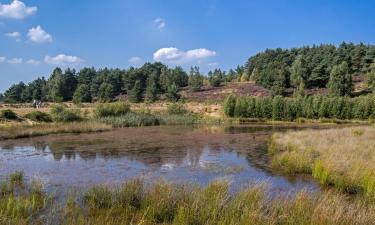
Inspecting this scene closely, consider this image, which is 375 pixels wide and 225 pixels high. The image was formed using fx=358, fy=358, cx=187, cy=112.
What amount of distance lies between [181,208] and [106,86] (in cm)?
8859

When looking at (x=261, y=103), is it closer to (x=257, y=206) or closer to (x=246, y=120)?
(x=246, y=120)

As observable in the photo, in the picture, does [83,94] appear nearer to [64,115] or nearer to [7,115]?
[64,115]

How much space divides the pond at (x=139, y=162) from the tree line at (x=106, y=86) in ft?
188

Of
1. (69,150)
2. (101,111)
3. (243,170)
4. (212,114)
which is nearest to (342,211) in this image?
(243,170)

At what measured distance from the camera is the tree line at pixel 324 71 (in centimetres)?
7456

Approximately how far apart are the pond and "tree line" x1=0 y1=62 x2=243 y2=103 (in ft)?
188

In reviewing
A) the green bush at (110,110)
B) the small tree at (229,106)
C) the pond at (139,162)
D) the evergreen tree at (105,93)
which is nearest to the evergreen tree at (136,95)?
the evergreen tree at (105,93)

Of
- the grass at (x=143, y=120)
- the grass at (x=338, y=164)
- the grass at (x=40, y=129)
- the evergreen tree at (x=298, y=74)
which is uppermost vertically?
the evergreen tree at (x=298, y=74)

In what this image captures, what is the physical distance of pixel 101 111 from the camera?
54156 millimetres

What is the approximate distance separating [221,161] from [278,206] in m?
12.7

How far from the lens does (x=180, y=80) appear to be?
109000 mm

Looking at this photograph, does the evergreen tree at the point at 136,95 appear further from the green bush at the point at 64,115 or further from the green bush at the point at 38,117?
the green bush at the point at 38,117

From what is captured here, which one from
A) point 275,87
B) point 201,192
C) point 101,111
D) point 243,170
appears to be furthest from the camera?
point 275,87

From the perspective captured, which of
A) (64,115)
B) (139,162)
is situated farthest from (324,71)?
(139,162)
